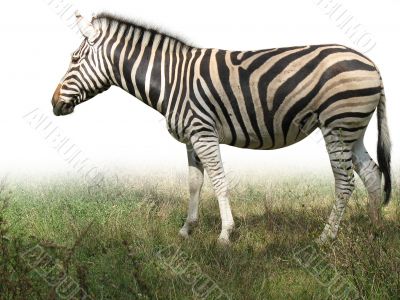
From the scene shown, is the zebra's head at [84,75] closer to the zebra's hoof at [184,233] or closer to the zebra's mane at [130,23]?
the zebra's mane at [130,23]

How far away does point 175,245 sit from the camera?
6.57 meters

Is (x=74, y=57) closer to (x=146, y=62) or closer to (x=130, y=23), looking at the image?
(x=130, y=23)

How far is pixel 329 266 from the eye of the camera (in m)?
5.71

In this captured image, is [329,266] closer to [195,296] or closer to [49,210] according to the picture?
[195,296]

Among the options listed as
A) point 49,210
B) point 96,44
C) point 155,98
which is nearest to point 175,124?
point 155,98

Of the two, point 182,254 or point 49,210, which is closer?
point 182,254

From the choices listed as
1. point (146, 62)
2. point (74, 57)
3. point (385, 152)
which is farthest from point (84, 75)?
point (385, 152)

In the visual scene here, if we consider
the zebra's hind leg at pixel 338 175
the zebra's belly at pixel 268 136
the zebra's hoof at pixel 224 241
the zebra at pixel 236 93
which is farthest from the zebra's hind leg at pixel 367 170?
the zebra's hoof at pixel 224 241

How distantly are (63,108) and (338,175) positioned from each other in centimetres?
445

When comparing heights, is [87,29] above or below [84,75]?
above

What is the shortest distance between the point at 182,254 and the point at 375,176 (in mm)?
3192

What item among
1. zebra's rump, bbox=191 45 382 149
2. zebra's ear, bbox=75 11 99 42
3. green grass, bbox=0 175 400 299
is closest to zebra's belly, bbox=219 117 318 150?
zebra's rump, bbox=191 45 382 149

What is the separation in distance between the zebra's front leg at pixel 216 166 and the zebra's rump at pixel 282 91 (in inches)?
13.5

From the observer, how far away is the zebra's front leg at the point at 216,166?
7.07 meters
